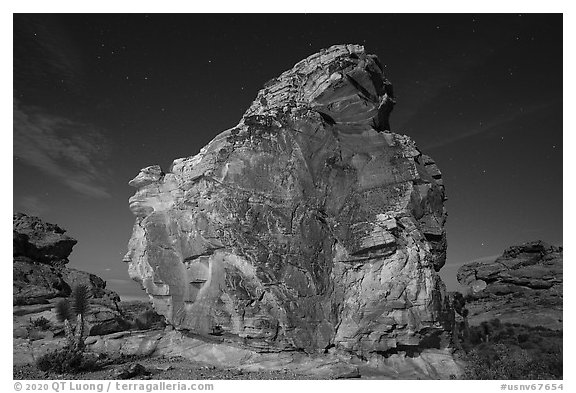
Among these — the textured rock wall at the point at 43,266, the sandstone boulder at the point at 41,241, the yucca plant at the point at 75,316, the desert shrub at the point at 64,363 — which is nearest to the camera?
the desert shrub at the point at 64,363

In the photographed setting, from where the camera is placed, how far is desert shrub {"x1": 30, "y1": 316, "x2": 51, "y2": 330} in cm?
2362

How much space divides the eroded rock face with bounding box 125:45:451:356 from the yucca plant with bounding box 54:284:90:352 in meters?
3.05

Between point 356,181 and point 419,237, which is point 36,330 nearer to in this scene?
point 356,181

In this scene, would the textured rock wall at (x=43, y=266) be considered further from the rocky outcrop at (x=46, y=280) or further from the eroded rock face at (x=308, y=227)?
the eroded rock face at (x=308, y=227)

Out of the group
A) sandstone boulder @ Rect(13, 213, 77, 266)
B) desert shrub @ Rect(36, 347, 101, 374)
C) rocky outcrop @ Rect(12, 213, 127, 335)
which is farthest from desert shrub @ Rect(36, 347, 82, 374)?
sandstone boulder @ Rect(13, 213, 77, 266)

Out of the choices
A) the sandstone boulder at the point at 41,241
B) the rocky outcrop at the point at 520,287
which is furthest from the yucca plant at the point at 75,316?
the rocky outcrop at the point at 520,287

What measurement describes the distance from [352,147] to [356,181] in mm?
2066

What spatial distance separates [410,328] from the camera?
743 inches

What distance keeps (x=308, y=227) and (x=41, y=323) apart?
56.3 feet

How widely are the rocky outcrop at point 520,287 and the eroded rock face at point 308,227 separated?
27662 mm

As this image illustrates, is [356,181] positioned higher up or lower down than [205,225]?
higher up

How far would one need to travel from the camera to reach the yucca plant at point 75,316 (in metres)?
18.9

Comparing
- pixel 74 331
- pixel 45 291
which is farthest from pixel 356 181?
pixel 45 291

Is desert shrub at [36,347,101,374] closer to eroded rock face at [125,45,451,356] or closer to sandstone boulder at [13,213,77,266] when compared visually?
eroded rock face at [125,45,451,356]
